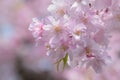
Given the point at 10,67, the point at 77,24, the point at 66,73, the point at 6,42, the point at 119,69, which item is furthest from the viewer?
the point at 6,42

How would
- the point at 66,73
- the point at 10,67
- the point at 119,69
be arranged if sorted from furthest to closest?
1. the point at 10,67
2. the point at 66,73
3. the point at 119,69

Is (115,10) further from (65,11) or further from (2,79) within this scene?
(2,79)

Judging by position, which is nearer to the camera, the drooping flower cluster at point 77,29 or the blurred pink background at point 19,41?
the drooping flower cluster at point 77,29

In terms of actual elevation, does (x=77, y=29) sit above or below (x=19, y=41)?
below

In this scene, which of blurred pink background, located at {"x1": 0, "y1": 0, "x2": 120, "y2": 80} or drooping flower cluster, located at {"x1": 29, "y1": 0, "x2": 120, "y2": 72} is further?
blurred pink background, located at {"x1": 0, "y1": 0, "x2": 120, "y2": 80}

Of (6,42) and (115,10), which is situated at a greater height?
(6,42)

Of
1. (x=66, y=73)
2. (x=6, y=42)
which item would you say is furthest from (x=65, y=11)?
(x=6, y=42)

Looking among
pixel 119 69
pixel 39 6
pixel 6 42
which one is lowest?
pixel 119 69

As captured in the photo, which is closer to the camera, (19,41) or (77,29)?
(77,29)
